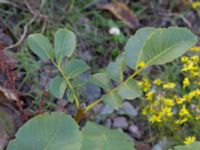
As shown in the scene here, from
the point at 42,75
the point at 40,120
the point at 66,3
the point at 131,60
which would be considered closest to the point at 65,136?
the point at 40,120

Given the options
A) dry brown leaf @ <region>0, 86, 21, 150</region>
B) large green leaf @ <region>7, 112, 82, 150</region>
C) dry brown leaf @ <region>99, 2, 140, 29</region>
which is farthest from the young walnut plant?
dry brown leaf @ <region>99, 2, 140, 29</region>

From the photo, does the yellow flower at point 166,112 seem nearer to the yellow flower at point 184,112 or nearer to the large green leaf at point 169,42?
the yellow flower at point 184,112

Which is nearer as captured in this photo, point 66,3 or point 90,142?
point 90,142

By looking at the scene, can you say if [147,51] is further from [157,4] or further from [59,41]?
[157,4]

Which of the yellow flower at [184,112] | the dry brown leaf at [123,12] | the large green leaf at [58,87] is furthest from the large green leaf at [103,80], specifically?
the dry brown leaf at [123,12]

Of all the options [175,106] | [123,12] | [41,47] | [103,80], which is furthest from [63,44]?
[123,12]
